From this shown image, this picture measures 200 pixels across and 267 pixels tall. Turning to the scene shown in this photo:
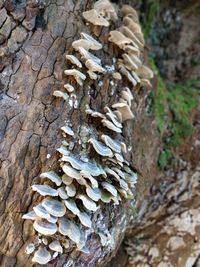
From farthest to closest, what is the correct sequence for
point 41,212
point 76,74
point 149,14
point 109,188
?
point 149,14, point 76,74, point 109,188, point 41,212

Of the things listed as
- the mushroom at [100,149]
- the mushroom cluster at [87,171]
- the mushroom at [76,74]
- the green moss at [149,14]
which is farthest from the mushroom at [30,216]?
the green moss at [149,14]

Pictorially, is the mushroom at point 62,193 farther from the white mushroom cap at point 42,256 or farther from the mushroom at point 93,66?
the mushroom at point 93,66

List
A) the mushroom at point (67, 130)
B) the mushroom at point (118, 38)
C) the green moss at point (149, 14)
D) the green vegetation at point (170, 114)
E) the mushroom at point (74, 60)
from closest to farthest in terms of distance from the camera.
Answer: the mushroom at point (67, 130)
the mushroom at point (74, 60)
the mushroom at point (118, 38)
the green vegetation at point (170, 114)
the green moss at point (149, 14)

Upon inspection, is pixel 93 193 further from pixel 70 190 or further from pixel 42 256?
pixel 42 256

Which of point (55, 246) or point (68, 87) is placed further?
point (68, 87)

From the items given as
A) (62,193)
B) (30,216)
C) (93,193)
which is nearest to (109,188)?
(93,193)

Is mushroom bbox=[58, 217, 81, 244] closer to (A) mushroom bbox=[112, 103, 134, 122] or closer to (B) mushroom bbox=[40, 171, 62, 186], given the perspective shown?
(B) mushroom bbox=[40, 171, 62, 186]
